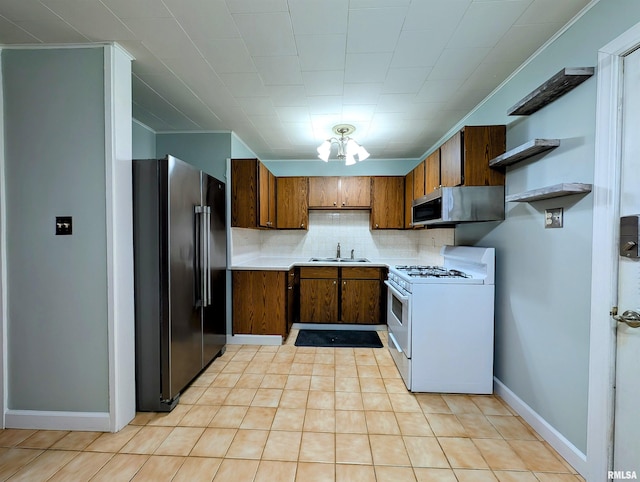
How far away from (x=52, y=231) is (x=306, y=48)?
2.09m

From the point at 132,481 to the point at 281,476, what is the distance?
2.55 ft

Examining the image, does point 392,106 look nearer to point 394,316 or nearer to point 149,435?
point 394,316

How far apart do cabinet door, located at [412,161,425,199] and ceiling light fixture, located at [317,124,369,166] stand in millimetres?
728

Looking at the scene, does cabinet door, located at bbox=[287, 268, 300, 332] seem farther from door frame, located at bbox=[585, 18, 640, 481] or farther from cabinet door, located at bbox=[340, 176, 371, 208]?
door frame, located at bbox=[585, 18, 640, 481]

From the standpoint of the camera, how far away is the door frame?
4.27ft

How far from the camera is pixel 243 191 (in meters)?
3.19

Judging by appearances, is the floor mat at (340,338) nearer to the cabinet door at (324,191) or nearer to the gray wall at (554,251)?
the gray wall at (554,251)

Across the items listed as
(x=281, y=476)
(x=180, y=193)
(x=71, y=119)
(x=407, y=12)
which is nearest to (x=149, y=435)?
(x=281, y=476)

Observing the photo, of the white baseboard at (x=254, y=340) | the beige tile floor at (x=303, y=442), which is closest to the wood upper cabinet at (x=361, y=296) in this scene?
the white baseboard at (x=254, y=340)

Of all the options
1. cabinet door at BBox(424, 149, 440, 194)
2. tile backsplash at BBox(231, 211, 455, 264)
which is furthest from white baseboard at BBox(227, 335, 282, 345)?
cabinet door at BBox(424, 149, 440, 194)

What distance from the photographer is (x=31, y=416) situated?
1.82 metres

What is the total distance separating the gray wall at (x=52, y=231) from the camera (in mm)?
1796

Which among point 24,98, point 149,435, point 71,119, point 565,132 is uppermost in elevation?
point 24,98

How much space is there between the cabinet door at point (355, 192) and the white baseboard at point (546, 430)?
2.68 metres
